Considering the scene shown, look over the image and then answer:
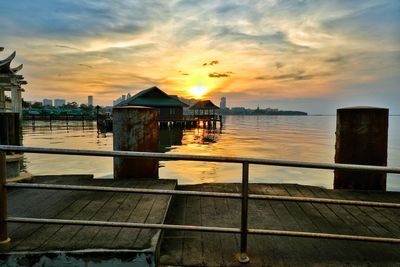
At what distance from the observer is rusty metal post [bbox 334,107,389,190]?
18.7 feet

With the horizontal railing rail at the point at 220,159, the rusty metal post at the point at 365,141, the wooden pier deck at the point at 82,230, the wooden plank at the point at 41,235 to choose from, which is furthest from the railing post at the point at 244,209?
the rusty metal post at the point at 365,141

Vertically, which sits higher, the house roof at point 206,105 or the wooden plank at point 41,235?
the house roof at point 206,105

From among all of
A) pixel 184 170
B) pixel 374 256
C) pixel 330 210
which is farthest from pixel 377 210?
pixel 184 170

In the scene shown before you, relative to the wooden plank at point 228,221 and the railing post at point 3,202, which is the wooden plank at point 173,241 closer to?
the wooden plank at point 228,221

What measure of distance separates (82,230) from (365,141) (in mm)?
4966

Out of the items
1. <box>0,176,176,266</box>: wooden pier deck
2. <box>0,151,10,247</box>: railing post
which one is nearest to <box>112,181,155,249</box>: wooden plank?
<box>0,176,176,266</box>: wooden pier deck

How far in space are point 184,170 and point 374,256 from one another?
1421cm

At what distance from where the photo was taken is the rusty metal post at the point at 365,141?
571 cm

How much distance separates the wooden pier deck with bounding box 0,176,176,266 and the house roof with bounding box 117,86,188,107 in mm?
45780

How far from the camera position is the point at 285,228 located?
12.9ft

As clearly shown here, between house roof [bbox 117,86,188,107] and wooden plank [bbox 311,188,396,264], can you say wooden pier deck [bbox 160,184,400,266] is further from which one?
house roof [bbox 117,86,188,107]

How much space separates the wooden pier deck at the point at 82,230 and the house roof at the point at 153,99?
4578 centimetres

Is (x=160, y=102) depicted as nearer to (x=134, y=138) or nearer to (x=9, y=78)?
(x=9, y=78)

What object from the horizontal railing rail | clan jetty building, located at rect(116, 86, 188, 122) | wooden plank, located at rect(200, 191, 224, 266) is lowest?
wooden plank, located at rect(200, 191, 224, 266)
